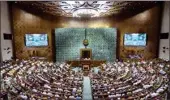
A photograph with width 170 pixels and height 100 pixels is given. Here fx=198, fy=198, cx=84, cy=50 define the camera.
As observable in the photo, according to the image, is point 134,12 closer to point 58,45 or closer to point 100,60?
point 100,60

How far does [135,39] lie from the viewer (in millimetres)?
19906

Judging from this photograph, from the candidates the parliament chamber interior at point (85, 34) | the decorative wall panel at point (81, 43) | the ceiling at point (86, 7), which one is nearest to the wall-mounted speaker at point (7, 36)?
the parliament chamber interior at point (85, 34)

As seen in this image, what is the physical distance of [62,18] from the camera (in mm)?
20859

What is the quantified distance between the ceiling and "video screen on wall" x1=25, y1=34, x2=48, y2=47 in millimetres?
2510

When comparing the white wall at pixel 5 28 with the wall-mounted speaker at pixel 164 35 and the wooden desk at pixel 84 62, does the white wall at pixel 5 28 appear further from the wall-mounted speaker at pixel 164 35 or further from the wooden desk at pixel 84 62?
the wall-mounted speaker at pixel 164 35

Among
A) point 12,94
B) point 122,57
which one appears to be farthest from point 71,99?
point 122,57

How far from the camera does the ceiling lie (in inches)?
605

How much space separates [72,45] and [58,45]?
4.80ft

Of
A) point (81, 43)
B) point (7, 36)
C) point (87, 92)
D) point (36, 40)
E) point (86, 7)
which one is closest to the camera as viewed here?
point (87, 92)

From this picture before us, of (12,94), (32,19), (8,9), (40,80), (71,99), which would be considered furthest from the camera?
(32,19)

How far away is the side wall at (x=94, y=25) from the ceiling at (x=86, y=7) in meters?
0.67

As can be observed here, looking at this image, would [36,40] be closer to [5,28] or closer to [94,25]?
[5,28]

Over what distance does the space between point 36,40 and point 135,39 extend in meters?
10.0

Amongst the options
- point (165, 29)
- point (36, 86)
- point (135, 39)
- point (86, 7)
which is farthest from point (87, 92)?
point (135, 39)
